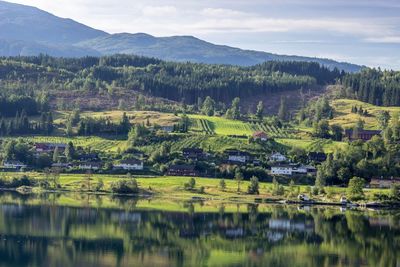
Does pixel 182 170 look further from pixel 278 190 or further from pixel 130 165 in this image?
pixel 278 190

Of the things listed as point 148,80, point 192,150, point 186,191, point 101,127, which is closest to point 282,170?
point 192,150

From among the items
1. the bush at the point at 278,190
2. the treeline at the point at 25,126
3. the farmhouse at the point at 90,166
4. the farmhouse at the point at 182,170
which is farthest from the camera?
the treeline at the point at 25,126

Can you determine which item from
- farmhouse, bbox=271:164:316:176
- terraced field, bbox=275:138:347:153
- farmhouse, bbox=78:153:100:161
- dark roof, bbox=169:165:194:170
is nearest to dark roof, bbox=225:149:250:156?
farmhouse, bbox=271:164:316:176

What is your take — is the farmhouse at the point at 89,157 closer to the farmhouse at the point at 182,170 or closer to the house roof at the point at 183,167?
the farmhouse at the point at 182,170

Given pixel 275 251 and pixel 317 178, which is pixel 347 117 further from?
pixel 275 251

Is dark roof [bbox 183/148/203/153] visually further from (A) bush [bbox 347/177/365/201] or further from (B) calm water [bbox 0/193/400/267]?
(B) calm water [bbox 0/193/400/267]

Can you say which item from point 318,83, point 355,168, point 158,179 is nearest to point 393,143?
point 355,168

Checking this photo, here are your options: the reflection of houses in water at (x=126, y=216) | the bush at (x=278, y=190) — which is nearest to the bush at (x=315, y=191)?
the bush at (x=278, y=190)
